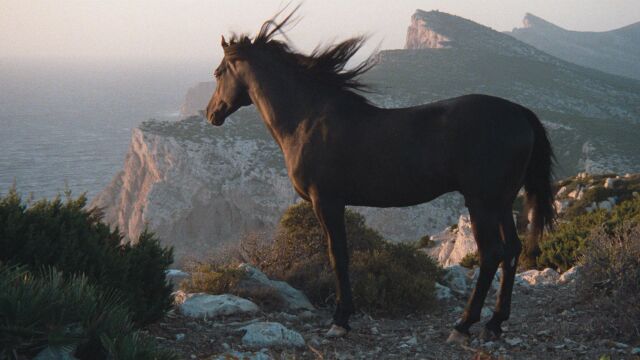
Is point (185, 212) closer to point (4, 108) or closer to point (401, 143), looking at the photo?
point (401, 143)

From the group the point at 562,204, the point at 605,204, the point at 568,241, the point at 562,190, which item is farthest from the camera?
the point at 562,190

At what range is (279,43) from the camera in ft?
21.6

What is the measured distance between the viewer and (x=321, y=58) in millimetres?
6363

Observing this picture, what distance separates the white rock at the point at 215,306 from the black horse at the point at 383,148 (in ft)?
4.19

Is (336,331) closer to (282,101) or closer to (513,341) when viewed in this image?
(513,341)

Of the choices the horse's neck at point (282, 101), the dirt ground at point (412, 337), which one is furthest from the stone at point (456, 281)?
the horse's neck at point (282, 101)

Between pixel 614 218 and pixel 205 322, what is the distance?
26.8ft

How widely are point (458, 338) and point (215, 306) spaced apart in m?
2.84

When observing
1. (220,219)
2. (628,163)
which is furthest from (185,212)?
(628,163)

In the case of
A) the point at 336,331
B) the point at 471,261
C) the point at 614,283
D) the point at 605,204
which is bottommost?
the point at 471,261

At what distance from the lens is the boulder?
6.90 metres

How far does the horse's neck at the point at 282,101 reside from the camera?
6.25 meters

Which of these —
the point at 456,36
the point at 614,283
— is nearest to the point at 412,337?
the point at 614,283

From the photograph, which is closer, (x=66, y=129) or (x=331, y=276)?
(x=331, y=276)
